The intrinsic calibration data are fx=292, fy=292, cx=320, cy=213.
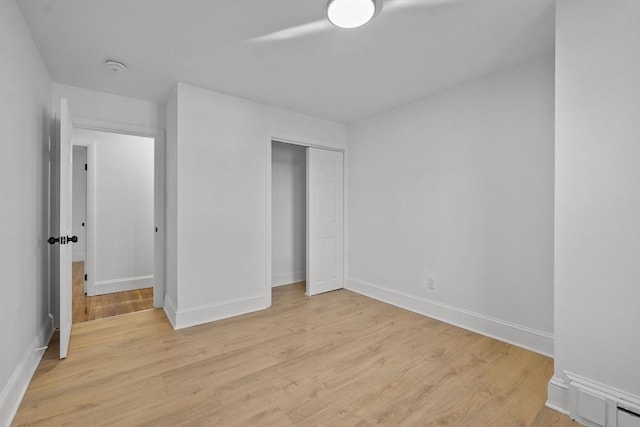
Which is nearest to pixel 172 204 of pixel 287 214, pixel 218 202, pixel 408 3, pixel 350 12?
pixel 218 202

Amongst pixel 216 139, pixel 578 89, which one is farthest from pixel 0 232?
pixel 578 89

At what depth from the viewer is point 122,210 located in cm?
434

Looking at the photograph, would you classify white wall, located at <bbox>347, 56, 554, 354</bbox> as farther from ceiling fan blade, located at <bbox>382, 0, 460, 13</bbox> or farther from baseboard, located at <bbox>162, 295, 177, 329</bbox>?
baseboard, located at <bbox>162, 295, 177, 329</bbox>

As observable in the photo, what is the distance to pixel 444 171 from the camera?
123 inches

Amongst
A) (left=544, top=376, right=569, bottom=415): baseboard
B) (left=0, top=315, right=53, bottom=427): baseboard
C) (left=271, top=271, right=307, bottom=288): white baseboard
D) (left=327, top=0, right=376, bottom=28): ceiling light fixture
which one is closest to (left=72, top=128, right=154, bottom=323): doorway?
(left=0, top=315, right=53, bottom=427): baseboard

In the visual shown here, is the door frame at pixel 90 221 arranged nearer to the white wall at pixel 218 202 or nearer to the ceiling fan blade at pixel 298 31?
the white wall at pixel 218 202

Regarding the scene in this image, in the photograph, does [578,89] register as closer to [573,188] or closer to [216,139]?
[573,188]

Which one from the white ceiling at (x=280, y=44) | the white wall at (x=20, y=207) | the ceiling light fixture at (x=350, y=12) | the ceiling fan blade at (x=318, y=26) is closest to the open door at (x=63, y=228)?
the white wall at (x=20, y=207)

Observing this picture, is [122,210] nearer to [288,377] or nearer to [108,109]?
[108,109]

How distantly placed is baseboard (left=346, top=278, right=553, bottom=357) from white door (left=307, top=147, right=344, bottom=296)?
1.83 ft

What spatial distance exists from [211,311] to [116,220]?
7.82ft

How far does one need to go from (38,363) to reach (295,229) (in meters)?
3.26

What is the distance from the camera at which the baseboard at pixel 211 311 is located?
115 inches

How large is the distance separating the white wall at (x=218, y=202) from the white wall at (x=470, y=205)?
150 centimetres
